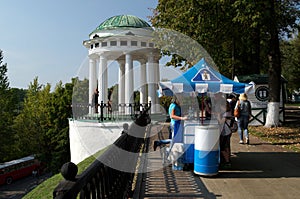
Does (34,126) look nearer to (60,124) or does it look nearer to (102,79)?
(60,124)

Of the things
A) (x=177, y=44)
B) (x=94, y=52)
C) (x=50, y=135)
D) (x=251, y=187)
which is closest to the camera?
(x=251, y=187)

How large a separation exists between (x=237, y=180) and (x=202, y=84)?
247 centimetres

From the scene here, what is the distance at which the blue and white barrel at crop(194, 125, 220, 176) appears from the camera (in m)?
6.21

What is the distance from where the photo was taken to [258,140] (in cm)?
1177

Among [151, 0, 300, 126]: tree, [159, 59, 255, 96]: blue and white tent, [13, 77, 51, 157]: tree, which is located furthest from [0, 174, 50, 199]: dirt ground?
[159, 59, 255, 96]: blue and white tent

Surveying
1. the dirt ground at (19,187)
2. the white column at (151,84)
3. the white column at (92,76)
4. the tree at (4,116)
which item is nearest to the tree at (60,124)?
the dirt ground at (19,187)

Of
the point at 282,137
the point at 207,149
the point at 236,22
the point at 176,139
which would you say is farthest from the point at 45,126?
the point at 207,149

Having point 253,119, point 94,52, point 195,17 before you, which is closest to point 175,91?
point 195,17

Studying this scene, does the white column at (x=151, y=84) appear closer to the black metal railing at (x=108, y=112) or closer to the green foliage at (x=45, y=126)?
the black metal railing at (x=108, y=112)

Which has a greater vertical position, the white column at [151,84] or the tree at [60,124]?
the white column at [151,84]

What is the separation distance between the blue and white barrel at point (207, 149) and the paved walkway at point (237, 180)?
21 cm

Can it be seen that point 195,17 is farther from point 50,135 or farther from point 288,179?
point 50,135

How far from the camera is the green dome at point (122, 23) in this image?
21625 millimetres

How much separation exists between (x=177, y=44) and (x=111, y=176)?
1401 cm
